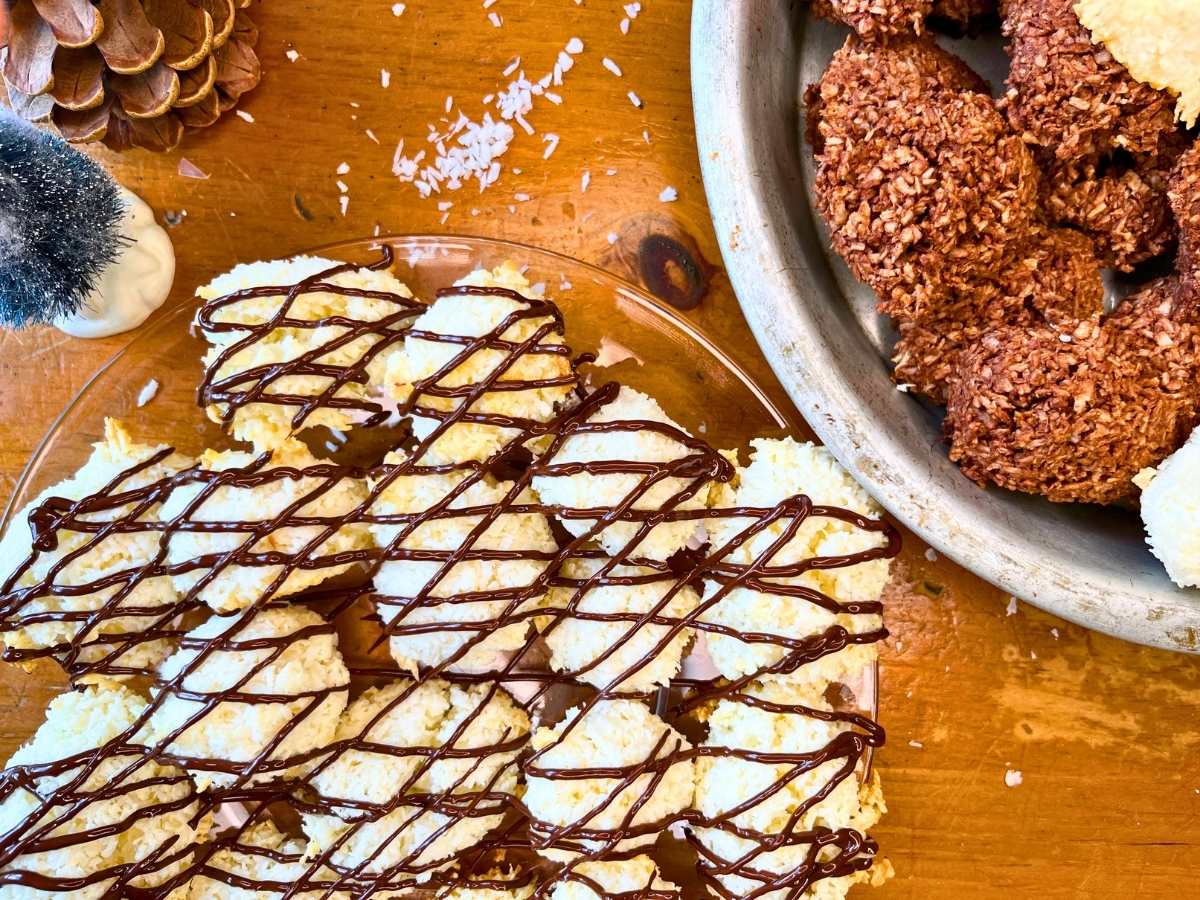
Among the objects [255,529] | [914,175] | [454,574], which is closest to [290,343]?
[255,529]

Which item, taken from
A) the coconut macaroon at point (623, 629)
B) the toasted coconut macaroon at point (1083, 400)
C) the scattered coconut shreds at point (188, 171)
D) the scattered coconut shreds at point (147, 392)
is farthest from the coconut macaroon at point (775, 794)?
the scattered coconut shreds at point (188, 171)

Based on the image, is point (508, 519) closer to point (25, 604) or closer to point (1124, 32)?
point (25, 604)

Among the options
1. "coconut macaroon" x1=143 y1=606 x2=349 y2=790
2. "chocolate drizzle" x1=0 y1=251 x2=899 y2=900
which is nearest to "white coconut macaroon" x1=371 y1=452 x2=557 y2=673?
"chocolate drizzle" x1=0 y1=251 x2=899 y2=900

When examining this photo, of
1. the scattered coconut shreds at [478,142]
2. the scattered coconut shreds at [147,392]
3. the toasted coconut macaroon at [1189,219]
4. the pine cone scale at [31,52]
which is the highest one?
the scattered coconut shreds at [478,142]

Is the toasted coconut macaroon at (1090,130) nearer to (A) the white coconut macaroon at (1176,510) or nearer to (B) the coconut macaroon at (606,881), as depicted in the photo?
(A) the white coconut macaroon at (1176,510)

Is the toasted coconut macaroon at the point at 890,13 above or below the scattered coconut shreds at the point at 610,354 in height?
above

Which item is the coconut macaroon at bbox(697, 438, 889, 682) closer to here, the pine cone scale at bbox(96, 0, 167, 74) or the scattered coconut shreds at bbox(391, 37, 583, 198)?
the scattered coconut shreds at bbox(391, 37, 583, 198)

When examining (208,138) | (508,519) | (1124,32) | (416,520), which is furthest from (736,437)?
(208,138)
